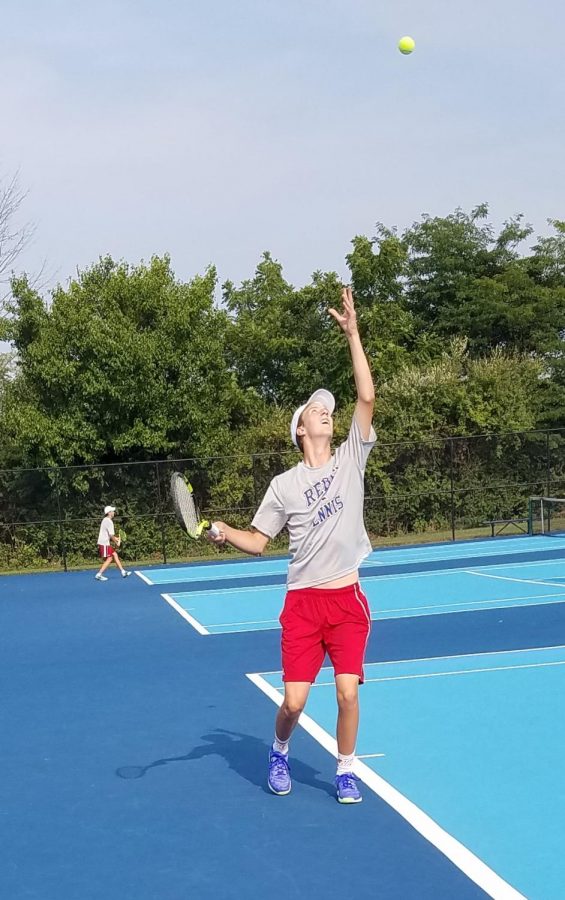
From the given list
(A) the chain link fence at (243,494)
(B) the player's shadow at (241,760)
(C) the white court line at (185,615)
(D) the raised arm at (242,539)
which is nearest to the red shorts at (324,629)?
(D) the raised arm at (242,539)

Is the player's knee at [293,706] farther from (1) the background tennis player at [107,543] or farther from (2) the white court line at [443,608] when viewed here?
(1) the background tennis player at [107,543]

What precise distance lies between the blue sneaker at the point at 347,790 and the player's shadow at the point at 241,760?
17cm

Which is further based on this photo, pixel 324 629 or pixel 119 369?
pixel 119 369

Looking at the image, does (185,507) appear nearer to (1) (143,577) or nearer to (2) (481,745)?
(2) (481,745)

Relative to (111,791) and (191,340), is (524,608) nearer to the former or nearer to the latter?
(111,791)

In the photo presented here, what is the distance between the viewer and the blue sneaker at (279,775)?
532 centimetres

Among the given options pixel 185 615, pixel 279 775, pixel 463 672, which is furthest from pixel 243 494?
pixel 279 775

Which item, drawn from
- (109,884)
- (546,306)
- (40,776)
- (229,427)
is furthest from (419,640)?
(546,306)

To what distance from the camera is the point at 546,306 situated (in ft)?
115

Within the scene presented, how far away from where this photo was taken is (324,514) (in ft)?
16.5

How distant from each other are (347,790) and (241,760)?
3.93 feet

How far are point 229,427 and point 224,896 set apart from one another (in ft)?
82.1

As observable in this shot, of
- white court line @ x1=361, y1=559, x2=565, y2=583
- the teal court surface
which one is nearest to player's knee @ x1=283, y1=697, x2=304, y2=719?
the teal court surface

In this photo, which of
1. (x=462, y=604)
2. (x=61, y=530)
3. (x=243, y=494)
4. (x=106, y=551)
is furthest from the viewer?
(x=243, y=494)
